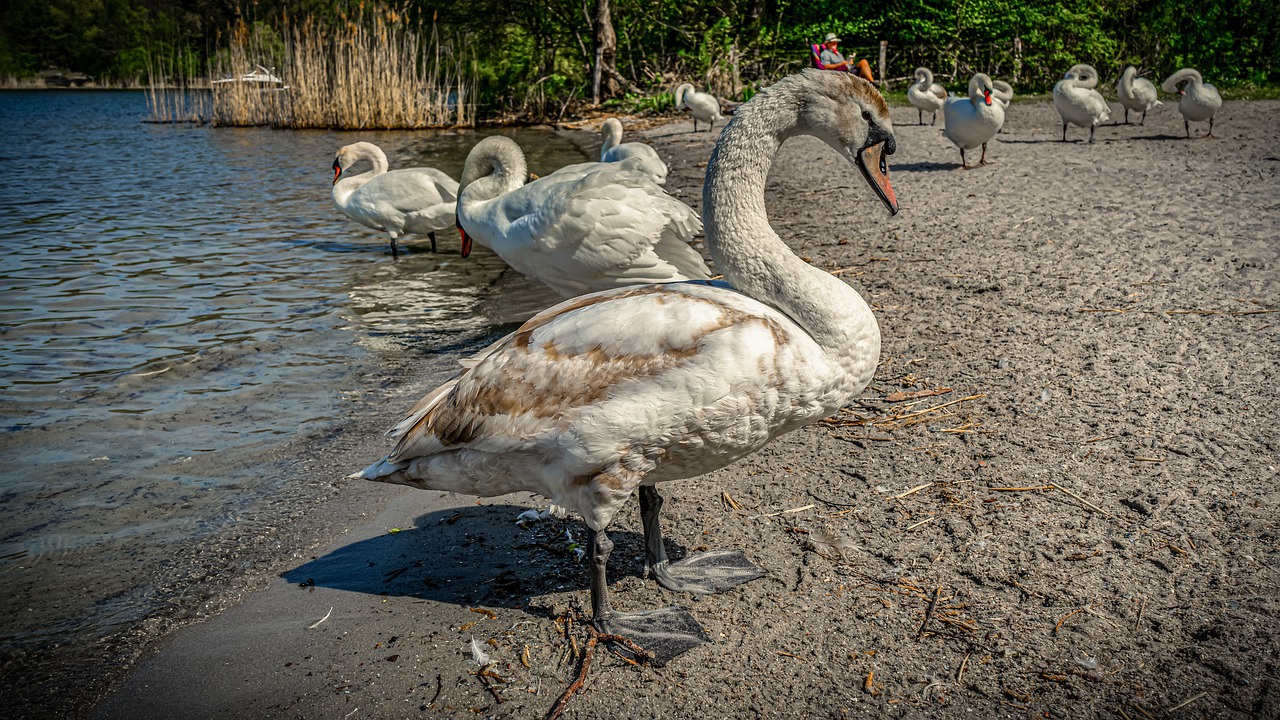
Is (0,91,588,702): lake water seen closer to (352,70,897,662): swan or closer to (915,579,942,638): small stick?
(352,70,897,662): swan

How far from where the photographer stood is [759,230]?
320 cm

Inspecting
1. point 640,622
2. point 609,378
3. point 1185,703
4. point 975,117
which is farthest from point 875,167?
point 975,117

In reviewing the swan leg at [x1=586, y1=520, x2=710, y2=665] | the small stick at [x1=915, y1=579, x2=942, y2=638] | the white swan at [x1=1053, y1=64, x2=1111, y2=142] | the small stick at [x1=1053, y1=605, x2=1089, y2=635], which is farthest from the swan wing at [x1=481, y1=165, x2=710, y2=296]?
the white swan at [x1=1053, y1=64, x2=1111, y2=142]

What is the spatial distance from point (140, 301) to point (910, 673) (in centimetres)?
739

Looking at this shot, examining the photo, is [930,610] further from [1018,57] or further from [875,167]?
[1018,57]

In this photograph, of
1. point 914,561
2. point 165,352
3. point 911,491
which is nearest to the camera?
point 914,561

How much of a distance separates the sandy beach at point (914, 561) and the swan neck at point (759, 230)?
104 centimetres

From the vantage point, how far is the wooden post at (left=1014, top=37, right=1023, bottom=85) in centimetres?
2391

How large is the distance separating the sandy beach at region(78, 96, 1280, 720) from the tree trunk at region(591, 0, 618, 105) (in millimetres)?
20797

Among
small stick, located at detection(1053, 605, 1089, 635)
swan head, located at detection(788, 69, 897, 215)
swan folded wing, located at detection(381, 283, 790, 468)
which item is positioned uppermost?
swan head, located at detection(788, 69, 897, 215)

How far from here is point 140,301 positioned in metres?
7.69

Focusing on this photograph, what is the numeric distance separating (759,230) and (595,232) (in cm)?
233

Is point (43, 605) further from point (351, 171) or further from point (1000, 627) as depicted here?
point (351, 171)

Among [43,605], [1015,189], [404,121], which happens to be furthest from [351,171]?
[43,605]
